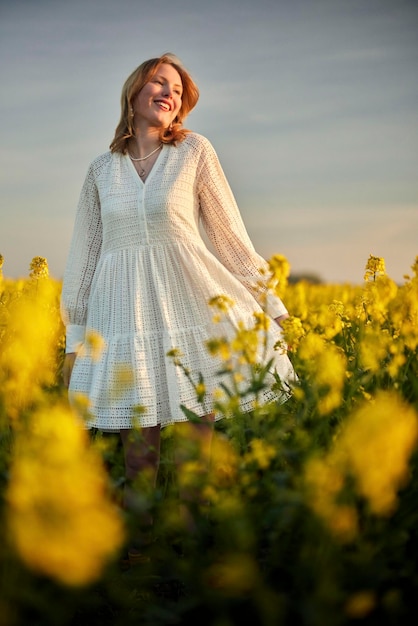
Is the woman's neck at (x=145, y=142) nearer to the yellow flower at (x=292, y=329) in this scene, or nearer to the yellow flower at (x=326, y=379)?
the yellow flower at (x=292, y=329)

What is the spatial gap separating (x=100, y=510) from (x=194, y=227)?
168 cm

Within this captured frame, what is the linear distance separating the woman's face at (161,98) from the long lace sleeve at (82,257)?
0.33 meters

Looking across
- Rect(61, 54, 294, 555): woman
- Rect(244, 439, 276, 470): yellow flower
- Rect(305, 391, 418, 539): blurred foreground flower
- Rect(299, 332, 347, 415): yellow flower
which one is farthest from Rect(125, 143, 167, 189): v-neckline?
Rect(305, 391, 418, 539): blurred foreground flower

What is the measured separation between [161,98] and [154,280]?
72cm

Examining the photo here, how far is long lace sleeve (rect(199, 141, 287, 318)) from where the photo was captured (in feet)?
9.49

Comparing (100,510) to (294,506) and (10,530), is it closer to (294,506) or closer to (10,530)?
(10,530)

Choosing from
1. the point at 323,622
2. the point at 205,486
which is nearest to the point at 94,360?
the point at 205,486

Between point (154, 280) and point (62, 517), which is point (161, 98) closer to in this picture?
point (154, 280)

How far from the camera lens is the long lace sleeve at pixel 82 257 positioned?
2963mm

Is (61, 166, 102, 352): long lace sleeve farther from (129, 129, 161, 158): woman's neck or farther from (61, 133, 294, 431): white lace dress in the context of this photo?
(129, 129, 161, 158): woman's neck

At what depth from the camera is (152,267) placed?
276 centimetres

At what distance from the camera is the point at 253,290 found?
2.93 m

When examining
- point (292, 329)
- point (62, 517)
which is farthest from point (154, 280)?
point (62, 517)

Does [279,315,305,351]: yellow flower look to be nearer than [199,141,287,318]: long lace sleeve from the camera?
A: Yes
